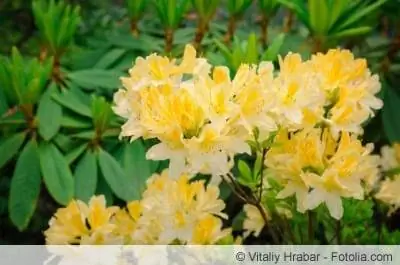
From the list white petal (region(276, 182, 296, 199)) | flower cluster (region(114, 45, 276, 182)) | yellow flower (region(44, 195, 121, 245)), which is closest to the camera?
flower cluster (region(114, 45, 276, 182))

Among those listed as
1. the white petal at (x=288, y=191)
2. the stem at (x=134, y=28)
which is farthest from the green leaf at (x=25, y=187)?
the white petal at (x=288, y=191)

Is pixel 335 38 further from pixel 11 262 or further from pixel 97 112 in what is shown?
pixel 11 262

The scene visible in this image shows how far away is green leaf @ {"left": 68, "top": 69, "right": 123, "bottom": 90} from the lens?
1260 millimetres

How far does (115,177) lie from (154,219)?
209mm

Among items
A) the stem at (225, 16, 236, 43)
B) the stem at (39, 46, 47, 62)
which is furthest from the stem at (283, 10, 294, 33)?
the stem at (39, 46, 47, 62)

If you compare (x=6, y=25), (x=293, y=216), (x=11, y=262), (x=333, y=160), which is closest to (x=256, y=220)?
(x=293, y=216)

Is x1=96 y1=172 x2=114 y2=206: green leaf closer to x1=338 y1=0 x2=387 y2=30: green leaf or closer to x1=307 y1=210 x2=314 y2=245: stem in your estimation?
x1=307 y1=210 x2=314 y2=245: stem

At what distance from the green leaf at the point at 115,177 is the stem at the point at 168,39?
248 millimetres

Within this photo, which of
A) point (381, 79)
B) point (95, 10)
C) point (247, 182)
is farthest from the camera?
point (95, 10)

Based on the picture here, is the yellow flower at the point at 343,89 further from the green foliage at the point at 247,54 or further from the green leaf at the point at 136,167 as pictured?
the green leaf at the point at 136,167

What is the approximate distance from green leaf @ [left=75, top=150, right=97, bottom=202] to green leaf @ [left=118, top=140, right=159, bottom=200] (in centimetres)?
5

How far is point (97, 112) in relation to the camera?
116 cm

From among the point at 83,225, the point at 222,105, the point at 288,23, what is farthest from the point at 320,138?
the point at 288,23

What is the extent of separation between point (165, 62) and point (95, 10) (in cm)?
82
